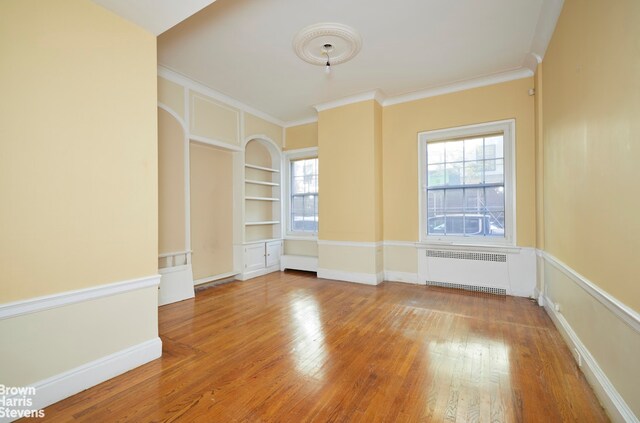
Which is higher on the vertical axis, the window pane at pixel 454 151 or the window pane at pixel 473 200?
the window pane at pixel 454 151

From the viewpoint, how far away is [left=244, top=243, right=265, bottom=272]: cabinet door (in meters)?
5.08

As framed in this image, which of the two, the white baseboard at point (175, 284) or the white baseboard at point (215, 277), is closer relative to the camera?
the white baseboard at point (175, 284)

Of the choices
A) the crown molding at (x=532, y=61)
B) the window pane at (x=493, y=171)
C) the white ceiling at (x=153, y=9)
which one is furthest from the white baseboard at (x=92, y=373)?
the crown molding at (x=532, y=61)

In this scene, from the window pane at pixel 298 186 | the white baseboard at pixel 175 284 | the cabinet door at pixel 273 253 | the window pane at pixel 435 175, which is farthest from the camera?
the window pane at pixel 298 186

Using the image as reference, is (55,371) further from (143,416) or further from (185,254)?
(185,254)

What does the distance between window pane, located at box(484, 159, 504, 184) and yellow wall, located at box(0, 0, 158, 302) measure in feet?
14.2

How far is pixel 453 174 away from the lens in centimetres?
443

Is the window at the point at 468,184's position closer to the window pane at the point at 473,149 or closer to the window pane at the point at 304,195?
the window pane at the point at 473,149

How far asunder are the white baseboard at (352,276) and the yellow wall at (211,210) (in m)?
1.71

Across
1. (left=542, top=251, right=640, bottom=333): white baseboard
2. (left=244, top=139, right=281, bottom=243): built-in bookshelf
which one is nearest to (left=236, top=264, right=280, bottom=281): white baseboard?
(left=244, top=139, right=281, bottom=243): built-in bookshelf

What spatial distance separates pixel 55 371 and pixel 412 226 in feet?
14.5

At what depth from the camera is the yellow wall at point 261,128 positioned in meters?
5.16

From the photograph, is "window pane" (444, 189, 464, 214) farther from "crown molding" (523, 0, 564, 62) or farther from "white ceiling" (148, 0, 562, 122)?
"crown molding" (523, 0, 564, 62)

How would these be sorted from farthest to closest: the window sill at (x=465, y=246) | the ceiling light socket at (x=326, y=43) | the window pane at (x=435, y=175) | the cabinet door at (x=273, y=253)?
the cabinet door at (x=273, y=253) → the window pane at (x=435, y=175) → the window sill at (x=465, y=246) → the ceiling light socket at (x=326, y=43)
